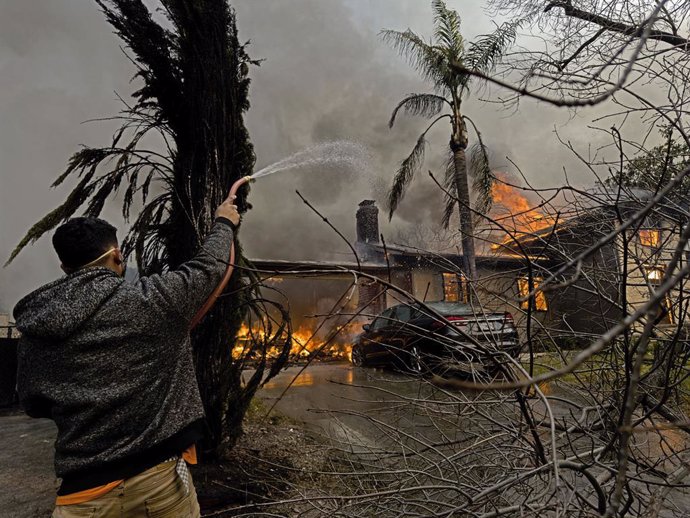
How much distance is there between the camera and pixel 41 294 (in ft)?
5.04

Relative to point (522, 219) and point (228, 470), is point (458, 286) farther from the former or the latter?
point (228, 470)

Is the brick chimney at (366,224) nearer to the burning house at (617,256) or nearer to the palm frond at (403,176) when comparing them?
the palm frond at (403,176)

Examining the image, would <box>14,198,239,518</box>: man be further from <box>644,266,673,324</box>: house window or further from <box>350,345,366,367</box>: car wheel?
<box>350,345,366,367</box>: car wheel

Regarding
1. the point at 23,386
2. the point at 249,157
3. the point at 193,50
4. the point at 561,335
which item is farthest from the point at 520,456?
the point at 193,50

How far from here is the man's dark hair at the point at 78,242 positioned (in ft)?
5.34

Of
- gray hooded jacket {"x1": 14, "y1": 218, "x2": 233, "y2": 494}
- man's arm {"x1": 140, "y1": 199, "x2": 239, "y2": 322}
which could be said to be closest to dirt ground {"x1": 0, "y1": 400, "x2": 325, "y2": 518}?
gray hooded jacket {"x1": 14, "y1": 218, "x2": 233, "y2": 494}

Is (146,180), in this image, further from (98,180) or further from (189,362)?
(189,362)

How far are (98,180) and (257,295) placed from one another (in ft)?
5.96

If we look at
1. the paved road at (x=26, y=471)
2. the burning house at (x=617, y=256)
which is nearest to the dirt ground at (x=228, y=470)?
the paved road at (x=26, y=471)

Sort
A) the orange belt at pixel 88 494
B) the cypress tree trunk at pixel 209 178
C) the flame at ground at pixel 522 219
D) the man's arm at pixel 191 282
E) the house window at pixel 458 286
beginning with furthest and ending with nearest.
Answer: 1. the cypress tree trunk at pixel 209 178
2. the house window at pixel 458 286
3. the flame at ground at pixel 522 219
4. the man's arm at pixel 191 282
5. the orange belt at pixel 88 494

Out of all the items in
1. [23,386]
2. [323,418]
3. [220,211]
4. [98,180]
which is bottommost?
[323,418]

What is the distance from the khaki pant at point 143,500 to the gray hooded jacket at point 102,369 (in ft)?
0.19

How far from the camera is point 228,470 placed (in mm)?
3178

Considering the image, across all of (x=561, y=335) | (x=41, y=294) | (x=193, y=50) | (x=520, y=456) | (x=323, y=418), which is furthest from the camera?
(x=323, y=418)
